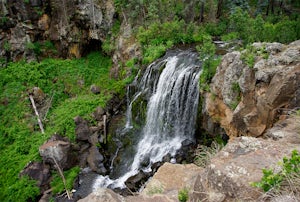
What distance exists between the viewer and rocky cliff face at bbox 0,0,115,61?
1908 centimetres

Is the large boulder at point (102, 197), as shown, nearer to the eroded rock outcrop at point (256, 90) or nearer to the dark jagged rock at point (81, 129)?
the eroded rock outcrop at point (256, 90)

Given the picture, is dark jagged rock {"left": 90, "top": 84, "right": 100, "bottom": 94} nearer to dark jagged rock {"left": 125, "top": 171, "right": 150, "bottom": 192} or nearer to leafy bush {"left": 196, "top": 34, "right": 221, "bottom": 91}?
dark jagged rock {"left": 125, "top": 171, "right": 150, "bottom": 192}

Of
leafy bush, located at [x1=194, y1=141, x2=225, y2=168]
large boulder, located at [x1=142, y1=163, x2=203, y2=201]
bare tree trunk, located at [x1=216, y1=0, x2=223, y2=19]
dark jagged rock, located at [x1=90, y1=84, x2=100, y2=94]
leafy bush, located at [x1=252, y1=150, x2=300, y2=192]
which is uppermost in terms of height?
bare tree trunk, located at [x1=216, y1=0, x2=223, y2=19]

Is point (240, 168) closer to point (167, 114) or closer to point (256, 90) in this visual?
point (256, 90)

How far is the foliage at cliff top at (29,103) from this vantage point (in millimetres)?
12906

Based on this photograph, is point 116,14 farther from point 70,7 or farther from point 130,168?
point 130,168

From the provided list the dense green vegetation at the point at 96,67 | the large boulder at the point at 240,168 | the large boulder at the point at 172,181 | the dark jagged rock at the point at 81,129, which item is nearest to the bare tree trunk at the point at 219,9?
the dense green vegetation at the point at 96,67

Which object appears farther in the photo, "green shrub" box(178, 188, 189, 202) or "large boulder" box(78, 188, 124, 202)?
"green shrub" box(178, 188, 189, 202)

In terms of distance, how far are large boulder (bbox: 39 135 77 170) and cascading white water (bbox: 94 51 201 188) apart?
6.45 feet

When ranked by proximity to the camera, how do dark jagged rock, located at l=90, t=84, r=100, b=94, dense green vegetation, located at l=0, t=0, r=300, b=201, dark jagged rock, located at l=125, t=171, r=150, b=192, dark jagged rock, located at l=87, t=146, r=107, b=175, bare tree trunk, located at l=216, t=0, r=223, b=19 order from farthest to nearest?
bare tree trunk, located at l=216, t=0, r=223, b=19, dark jagged rock, located at l=90, t=84, r=100, b=94, dense green vegetation, located at l=0, t=0, r=300, b=201, dark jagged rock, located at l=87, t=146, r=107, b=175, dark jagged rock, located at l=125, t=171, r=150, b=192

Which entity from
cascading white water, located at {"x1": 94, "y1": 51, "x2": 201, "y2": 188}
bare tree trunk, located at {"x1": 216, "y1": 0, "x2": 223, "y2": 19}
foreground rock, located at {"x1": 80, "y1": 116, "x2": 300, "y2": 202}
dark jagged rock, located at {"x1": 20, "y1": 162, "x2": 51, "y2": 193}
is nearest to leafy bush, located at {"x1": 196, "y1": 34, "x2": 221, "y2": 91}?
cascading white water, located at {"x1": 94, "y1": 51, "x2": 201, "y2": 188}

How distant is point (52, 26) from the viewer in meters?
20.6

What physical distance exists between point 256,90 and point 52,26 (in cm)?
1788

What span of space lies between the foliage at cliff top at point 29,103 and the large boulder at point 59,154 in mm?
589
